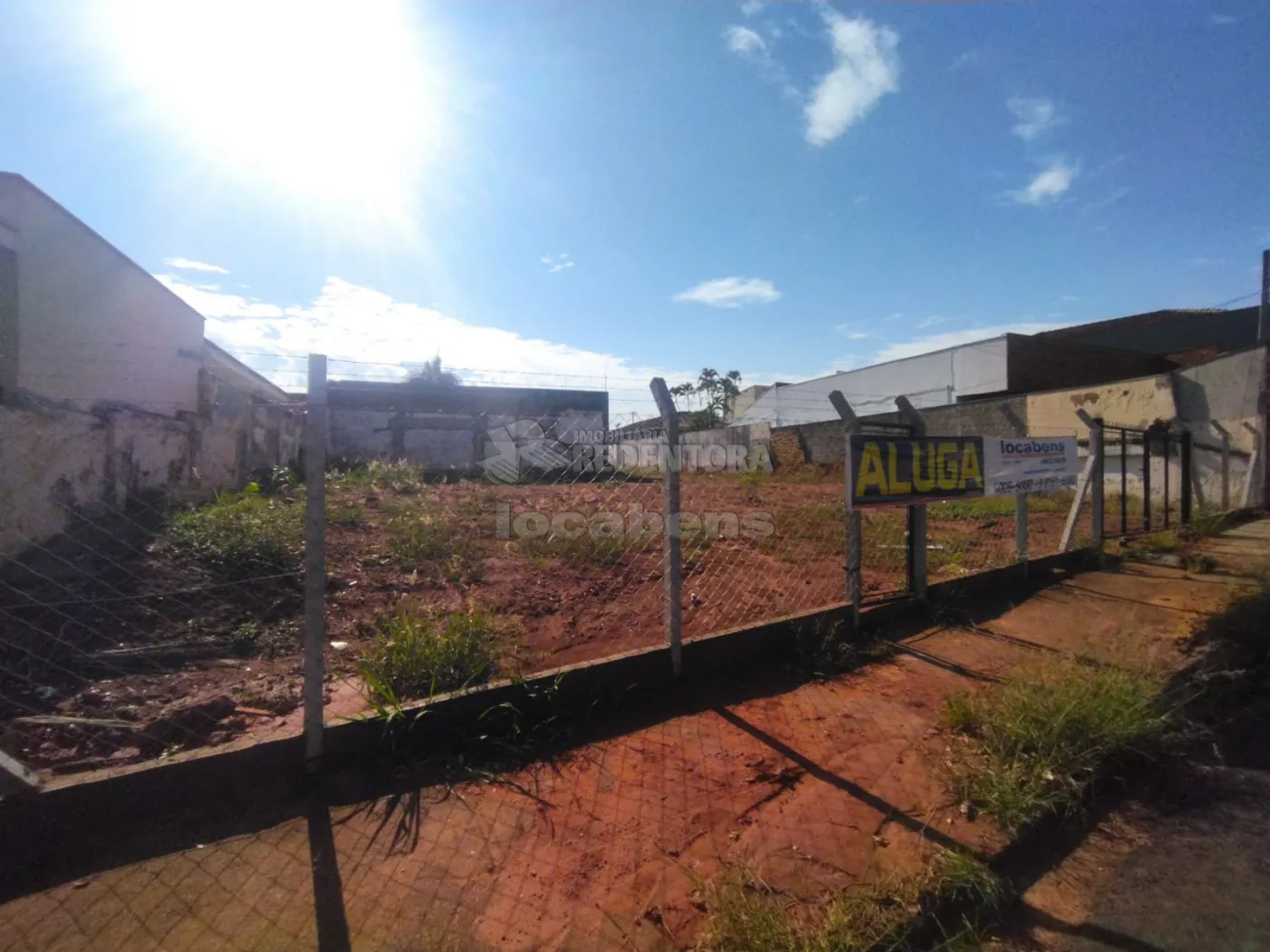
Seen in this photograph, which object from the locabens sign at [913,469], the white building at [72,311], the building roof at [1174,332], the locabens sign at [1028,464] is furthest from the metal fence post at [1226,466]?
the building roof at [1174,332]

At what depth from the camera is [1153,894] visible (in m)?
2.01

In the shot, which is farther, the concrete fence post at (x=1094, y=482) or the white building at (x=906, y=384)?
the white building at (x=906, y=384)

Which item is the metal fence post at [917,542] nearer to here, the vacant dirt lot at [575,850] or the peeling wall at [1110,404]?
the vacant dirt lot at [575,850]

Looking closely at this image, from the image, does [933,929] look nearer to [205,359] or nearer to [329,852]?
[329,852]

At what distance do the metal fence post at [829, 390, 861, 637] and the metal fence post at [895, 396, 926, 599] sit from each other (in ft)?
2.44

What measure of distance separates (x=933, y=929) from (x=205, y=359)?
50.9ft

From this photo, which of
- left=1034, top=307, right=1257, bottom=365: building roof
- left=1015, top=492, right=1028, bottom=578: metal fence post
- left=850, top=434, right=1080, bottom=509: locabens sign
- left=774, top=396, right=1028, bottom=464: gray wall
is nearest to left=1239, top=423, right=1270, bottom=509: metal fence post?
left=774, top=396, right=1028, bottom=464: gray wall

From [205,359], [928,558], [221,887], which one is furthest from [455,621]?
[205,359]

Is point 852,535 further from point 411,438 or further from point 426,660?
point 411,438

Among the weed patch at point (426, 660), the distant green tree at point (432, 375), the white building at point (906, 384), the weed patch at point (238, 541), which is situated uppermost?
the white building at point (906, 384)

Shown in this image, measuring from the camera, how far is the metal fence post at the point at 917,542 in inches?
183

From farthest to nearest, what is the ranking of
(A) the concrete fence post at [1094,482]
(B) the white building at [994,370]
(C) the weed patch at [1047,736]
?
(B) the white building at [994,370] → (A) the concrete fence post at [1094,482] → (C) the weed patch at [1047,736]

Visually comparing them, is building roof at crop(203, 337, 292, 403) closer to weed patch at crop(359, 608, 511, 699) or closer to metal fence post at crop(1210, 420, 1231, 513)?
weed patch at crop(359, 608, 511, 699)

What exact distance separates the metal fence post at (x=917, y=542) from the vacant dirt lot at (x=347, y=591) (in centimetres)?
37
